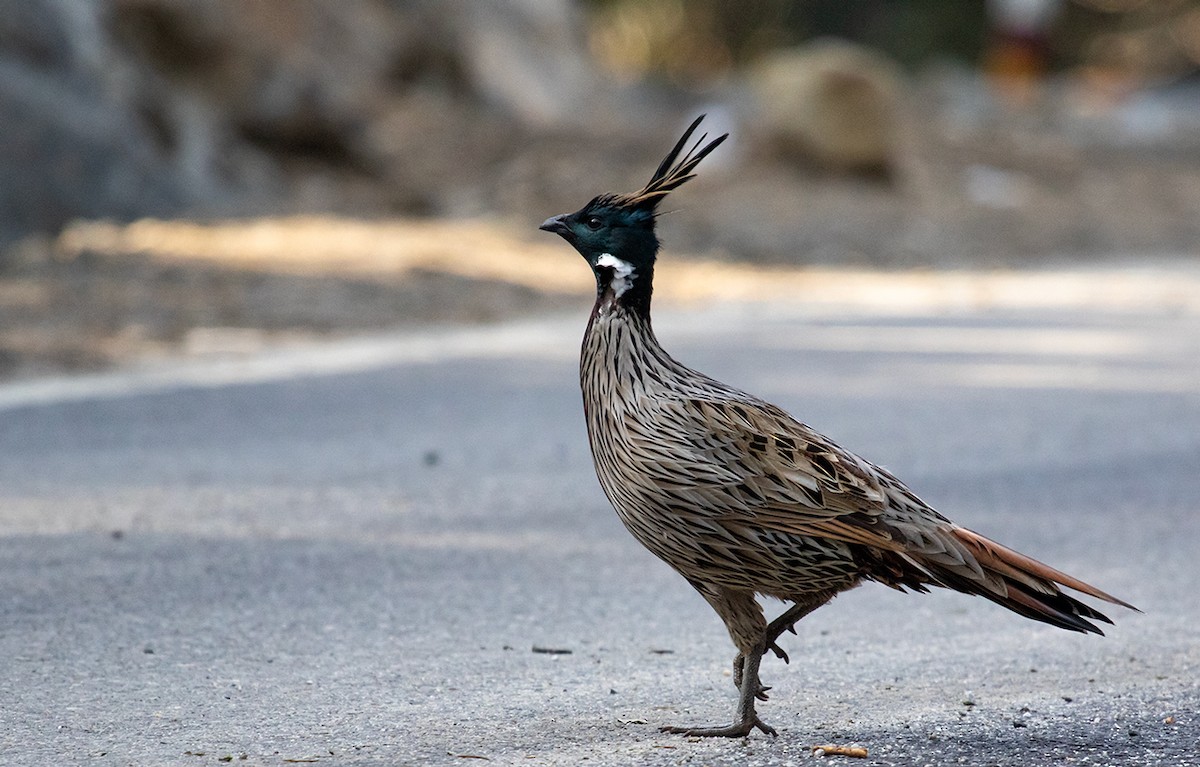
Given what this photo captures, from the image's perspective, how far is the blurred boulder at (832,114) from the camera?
1914 centimetres

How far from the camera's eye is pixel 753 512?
399cm

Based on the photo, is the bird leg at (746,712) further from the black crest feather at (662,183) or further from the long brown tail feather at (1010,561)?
the black crest feather at (662,183)

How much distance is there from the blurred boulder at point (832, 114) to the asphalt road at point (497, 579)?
8.97 metres

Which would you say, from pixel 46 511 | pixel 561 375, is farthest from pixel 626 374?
pixel 561 375

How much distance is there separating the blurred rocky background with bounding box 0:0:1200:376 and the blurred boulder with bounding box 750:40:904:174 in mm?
30

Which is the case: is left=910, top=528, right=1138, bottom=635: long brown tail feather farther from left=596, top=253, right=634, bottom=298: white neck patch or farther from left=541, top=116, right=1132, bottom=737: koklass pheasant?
left=596, top=253, right=634, bottom=298: white neck patch

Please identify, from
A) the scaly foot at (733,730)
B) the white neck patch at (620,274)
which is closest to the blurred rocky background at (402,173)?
the white neck patch at (620,274)

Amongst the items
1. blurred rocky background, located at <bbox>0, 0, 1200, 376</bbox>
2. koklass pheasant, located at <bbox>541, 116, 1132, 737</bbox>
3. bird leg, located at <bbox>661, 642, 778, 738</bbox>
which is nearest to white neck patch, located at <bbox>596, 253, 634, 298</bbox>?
koklass pheasant, located at <bbox>541, 116, 1132, 737</bbox>

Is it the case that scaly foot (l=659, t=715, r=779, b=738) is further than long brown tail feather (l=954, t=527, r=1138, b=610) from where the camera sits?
Yes

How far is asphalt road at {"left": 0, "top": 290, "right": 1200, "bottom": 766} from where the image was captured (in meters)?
4.28

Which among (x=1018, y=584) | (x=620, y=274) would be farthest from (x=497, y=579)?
(x=1018, y=584)

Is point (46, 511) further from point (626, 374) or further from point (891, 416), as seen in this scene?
point (891, 416)

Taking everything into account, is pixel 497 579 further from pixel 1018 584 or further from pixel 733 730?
pixel 1018 584

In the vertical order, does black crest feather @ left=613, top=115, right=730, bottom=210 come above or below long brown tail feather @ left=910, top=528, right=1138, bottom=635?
above
